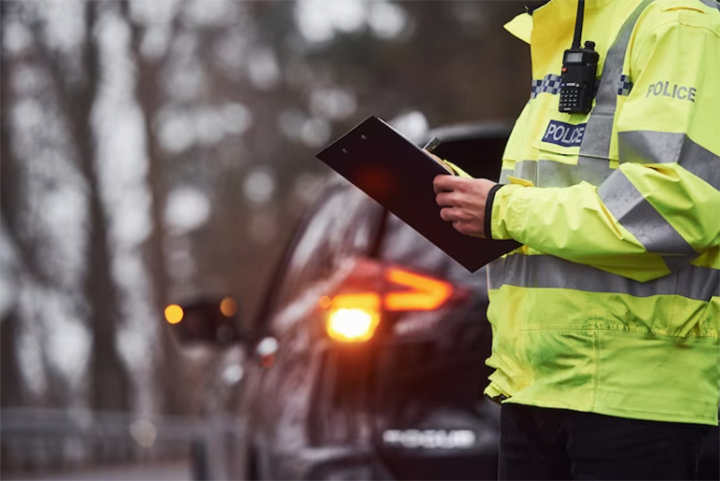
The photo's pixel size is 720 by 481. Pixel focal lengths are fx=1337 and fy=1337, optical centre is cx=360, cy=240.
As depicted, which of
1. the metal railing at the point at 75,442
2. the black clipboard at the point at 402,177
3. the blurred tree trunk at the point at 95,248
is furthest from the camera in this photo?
the blurred tree trunk at the point at 95,248

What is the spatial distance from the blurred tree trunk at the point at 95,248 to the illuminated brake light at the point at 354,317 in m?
21.5

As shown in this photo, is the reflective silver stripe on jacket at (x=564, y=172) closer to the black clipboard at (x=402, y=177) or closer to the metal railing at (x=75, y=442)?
the black clipboard at (x=402, y=177)

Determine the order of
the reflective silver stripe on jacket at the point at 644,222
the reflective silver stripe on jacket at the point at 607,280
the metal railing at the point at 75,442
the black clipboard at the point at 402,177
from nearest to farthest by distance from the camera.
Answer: the reflective silver stripe on jacket at the point at 644,222 < the reflective silver stripe on jacket at the point at 607,280 < the black clipboard at the point at 402,177 < the metal railing at the point at 75,442

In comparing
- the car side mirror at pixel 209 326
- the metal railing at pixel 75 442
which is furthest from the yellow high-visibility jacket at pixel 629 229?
the metal railing at pixel 75 442

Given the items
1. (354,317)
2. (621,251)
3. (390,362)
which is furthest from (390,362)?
(621,251)

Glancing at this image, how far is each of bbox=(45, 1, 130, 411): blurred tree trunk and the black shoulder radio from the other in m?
22.8

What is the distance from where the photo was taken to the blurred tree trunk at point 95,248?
24.7 metres

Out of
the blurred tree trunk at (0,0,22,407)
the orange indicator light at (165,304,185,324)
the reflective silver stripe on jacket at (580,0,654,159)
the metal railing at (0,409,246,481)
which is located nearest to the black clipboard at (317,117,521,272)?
the reflective silver stripe on jacket at (580,0,654,159)

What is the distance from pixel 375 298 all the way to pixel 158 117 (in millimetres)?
24915

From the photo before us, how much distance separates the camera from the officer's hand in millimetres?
2600

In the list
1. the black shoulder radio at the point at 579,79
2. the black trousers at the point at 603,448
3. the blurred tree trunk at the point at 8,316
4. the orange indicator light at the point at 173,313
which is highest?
the blurred tree trunk at the point at 8,316

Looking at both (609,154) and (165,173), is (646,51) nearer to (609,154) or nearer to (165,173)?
(609,154)

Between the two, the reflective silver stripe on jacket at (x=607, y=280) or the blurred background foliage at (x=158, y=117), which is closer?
the reflective silver stripe on jacket at (x=607, y=280)

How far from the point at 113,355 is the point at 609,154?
24836 mm
